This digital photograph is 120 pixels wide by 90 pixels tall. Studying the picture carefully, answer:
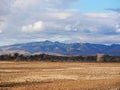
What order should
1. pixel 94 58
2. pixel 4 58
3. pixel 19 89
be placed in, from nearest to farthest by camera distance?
pixel 19 89 → pixel 4 58 → pixel 94 58

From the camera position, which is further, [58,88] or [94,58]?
[94,58]

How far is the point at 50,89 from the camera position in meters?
32.7

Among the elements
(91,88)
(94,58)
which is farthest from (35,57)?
(91,88)

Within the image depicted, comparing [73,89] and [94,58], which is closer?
[73,89]

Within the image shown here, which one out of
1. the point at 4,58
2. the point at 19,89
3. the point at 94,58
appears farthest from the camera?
the point at 94,58

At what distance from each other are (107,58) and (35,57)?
102ft

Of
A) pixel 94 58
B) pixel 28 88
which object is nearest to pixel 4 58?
pixel 94 58

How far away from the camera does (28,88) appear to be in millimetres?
33156

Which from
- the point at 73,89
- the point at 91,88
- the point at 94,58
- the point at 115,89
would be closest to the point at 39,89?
the point at 73,89

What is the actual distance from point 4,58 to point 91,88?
4429 inches

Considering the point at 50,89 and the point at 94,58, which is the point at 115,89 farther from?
the point at 94,58

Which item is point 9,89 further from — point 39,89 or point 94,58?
point 94,58

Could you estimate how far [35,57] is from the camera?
148 metres

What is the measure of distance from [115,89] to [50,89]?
6.61 m
